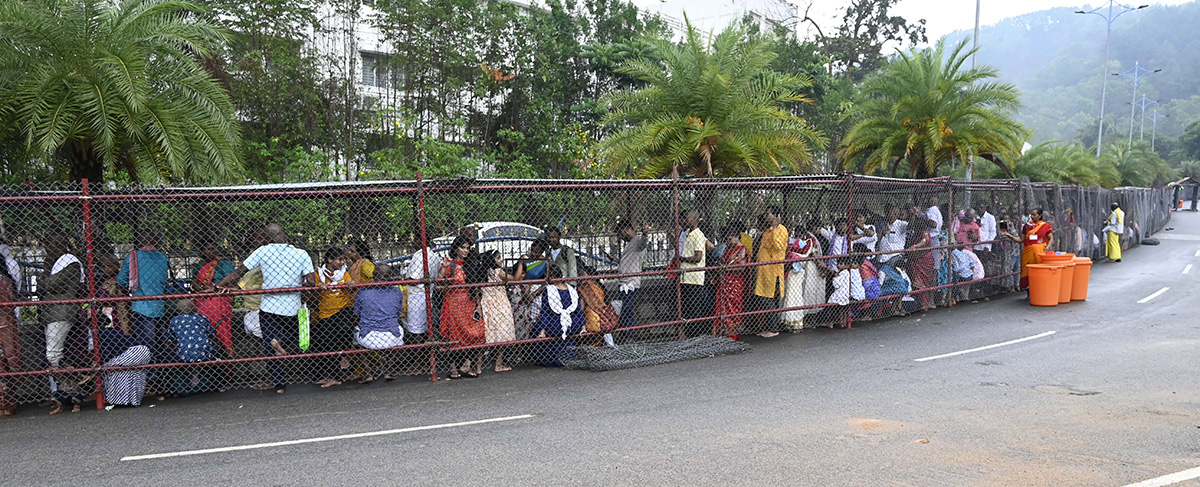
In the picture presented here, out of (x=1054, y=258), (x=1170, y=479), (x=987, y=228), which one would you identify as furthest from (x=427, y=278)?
(x=987, y=228)

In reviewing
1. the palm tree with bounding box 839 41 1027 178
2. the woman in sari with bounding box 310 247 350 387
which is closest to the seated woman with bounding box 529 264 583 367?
the woman in sari with bounding box 310 247 350 387

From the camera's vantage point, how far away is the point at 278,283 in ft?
25.3

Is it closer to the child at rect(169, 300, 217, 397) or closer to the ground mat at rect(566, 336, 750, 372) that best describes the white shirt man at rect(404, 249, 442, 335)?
the ground mat at rect(566, 336, 750, 372)

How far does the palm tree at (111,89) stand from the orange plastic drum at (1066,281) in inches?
538

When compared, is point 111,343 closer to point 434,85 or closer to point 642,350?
point 642,350

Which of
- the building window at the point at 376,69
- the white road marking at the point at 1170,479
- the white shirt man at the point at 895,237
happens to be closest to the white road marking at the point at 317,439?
the white road marking at the point at 1170,479

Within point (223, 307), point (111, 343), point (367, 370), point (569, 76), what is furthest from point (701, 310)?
point (569, 76)

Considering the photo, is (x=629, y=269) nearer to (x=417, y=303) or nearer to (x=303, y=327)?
(x=417, y=303)

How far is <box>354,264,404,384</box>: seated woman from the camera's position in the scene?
7.98 meters

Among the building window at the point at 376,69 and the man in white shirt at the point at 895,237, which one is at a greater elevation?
the building window at the point at 376,69

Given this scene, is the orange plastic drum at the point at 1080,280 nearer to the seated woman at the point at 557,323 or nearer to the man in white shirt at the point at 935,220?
the man in white shirt at the point at 935,220

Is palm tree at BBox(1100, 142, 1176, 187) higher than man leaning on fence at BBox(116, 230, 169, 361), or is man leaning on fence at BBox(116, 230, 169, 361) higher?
palm tree at BBox(1100, 142, 1176, 187)

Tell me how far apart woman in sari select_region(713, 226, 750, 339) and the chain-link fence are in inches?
1.2

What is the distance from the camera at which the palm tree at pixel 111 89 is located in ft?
32.5
